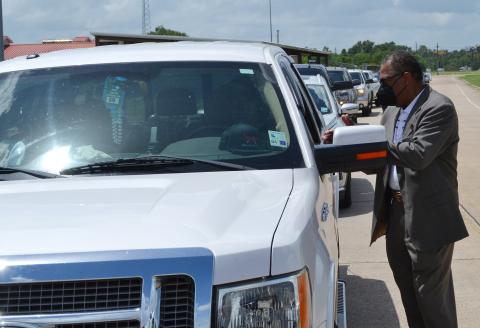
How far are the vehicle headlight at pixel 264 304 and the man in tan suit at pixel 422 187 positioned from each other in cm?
164

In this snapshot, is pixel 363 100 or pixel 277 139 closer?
pixel 277 139

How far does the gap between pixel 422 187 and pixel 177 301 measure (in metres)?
2.20

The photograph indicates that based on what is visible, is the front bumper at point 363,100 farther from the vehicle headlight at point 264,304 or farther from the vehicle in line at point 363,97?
the vehicle headlight at point 264,304

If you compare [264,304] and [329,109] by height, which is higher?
[264,304]

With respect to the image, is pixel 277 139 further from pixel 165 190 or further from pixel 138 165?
pixel 165 190

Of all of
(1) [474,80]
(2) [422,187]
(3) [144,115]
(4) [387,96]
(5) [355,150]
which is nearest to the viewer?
(5) [355,150]

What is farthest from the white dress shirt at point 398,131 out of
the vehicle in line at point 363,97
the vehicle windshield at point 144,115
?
the vehicle in line at point 363,97

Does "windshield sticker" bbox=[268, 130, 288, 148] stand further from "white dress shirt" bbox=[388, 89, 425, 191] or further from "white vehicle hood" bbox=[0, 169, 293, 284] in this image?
"white dress shirt" bbox=[388, 89, 425, 191]

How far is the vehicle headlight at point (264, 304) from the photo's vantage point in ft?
7.94

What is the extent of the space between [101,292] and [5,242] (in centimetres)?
42

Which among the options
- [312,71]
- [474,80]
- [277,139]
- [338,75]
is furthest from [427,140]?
[474,80]

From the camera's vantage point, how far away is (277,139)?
3717mm

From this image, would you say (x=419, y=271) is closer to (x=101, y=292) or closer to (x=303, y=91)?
(x=303, y=91)

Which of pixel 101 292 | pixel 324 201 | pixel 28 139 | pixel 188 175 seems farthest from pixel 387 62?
pixel 101 292
